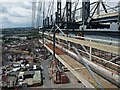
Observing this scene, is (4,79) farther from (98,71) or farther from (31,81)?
(98,71)

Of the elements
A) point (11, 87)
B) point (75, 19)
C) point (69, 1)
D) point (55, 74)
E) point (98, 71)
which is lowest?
point (11, 87)

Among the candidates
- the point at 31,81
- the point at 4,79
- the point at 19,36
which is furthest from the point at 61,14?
the point at 19,36

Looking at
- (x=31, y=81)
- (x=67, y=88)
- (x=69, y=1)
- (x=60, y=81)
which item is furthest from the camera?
(x=31, y=81)

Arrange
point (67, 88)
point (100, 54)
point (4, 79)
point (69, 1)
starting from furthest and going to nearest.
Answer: point (4, 79), point (67, 88), point (69, 1), point (100, 54)

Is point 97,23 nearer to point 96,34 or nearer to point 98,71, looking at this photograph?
Result: point 96,34

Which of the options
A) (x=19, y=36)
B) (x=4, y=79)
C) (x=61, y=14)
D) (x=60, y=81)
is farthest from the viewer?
(x=19, y=36)

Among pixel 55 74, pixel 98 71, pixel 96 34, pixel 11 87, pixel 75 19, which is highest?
pixel 75 19

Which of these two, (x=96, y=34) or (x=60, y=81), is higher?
(x=96, y=34)

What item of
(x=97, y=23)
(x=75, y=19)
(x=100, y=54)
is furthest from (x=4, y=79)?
(x=100, y=54)

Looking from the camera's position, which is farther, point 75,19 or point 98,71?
point 75,19
